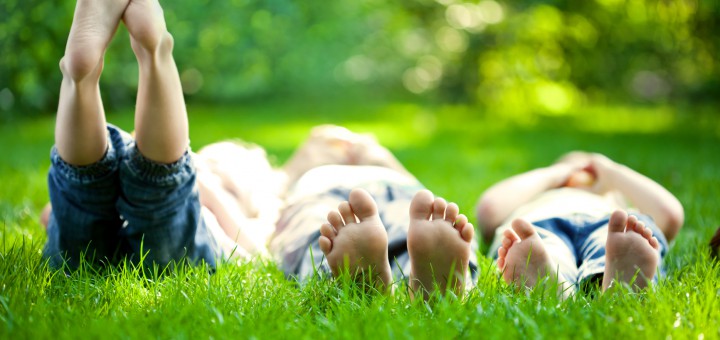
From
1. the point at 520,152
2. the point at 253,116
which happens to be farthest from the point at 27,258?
the point at 253,116

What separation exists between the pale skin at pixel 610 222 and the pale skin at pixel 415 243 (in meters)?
0.17

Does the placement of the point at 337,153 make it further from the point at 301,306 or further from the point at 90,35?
the point at 90,35

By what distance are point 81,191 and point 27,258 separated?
0.81 feet

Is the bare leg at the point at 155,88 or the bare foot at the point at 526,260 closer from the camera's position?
the bare leg at the point at 155,88

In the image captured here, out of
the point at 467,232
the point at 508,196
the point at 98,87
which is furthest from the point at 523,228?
the point at 98,87

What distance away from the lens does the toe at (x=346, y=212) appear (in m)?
1.52

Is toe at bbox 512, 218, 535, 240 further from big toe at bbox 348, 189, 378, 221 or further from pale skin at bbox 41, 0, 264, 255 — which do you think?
Answer: pale skin at bbox 41, 0, 264, 255

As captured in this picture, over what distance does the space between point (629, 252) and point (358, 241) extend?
603mm

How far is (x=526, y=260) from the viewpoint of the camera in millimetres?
1577

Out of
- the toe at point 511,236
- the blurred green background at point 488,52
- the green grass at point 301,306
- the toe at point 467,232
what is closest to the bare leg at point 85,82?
the green grass at point 301,306

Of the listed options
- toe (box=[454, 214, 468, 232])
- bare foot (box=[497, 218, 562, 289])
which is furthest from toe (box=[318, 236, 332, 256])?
bare foot (box=[497, 218, 562, 289])

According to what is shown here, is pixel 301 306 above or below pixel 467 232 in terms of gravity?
below

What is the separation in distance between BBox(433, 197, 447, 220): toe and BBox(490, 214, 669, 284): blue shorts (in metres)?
0.37

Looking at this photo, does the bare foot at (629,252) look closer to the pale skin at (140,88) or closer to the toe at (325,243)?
the toe at (325,243)
